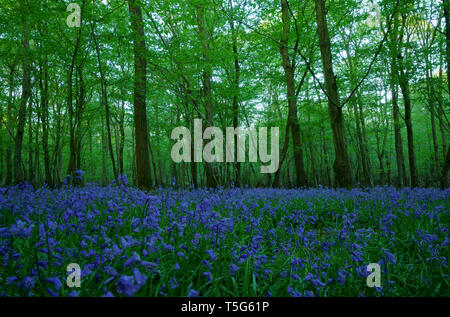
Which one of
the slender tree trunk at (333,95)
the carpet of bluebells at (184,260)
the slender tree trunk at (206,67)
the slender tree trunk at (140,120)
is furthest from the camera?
the slender tree trunk at (206,67)

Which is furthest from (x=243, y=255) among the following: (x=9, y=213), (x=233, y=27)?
(x=233, y=27)

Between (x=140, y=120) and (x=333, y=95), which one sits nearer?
(x=333, y=95)

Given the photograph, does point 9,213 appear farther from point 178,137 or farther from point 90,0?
point 178,137

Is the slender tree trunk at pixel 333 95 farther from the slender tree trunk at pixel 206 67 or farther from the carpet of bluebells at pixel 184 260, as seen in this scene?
the carpet of bluebells at pixel 184 260

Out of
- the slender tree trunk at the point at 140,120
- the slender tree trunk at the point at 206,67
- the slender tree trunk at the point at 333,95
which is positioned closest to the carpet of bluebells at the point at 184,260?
the slender tree trunk at the point at 140,120

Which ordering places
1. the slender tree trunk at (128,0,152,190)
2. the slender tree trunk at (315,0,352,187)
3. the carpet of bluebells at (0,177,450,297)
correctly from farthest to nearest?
1. the slender tree trunk at (315,0,352,187)
2. the slender tree trunk at (128,0,152,190)
3. the carpet of bluebells at (0,177,450,297)

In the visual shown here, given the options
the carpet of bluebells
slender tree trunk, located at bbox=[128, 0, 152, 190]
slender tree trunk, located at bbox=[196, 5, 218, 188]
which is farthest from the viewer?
slender tree trunk, located at bbox=[196, 5, 218, 188]

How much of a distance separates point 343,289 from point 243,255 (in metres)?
0.91

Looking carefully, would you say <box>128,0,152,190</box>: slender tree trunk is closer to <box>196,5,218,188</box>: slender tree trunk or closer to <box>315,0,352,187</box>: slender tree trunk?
<box>196,5,218,188</box>: slender tree trunk

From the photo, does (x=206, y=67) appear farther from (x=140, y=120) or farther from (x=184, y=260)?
(x=184, y=260)

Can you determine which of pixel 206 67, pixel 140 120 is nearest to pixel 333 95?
pixel 206 67

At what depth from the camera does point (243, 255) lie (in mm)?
2033

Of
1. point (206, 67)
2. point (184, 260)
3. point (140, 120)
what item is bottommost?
point (184, 260)

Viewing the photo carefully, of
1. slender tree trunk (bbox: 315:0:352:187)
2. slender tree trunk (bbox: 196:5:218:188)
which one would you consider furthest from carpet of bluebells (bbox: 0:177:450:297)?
slender tree trunk (bbox: 196:5:218:188)
